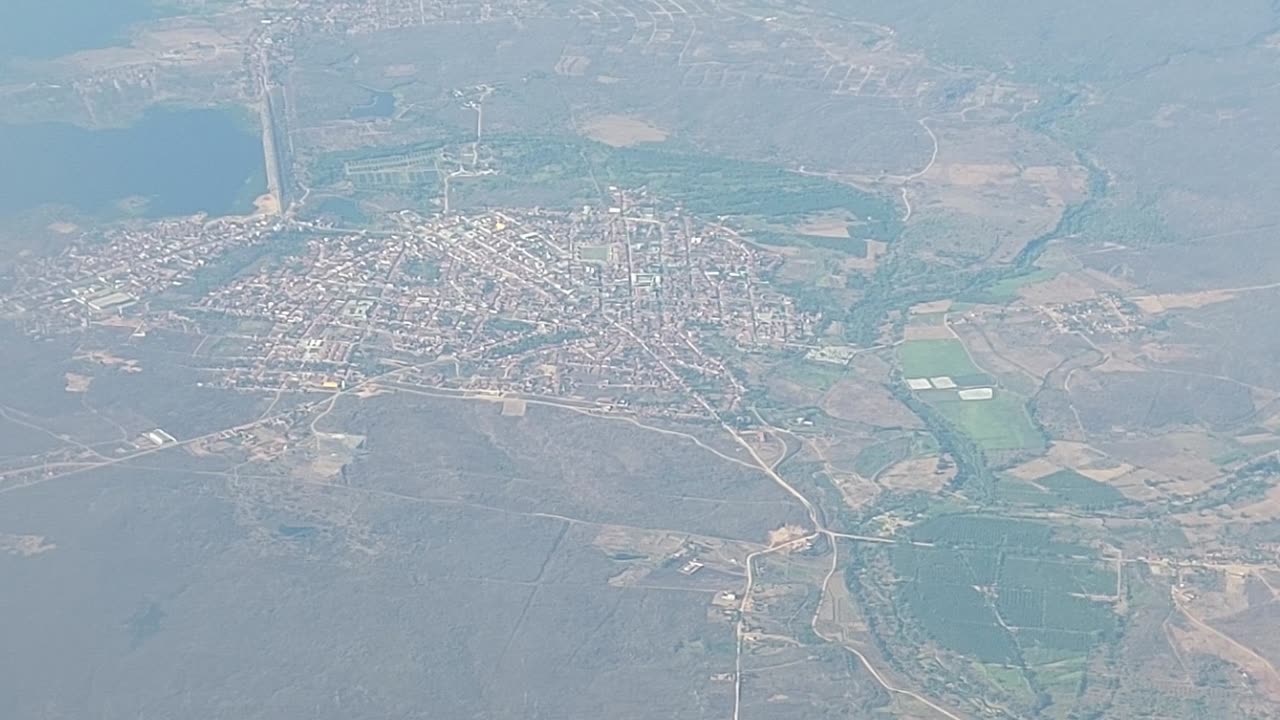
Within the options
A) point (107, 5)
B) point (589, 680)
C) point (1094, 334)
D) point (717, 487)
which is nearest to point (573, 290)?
point (717, 487)

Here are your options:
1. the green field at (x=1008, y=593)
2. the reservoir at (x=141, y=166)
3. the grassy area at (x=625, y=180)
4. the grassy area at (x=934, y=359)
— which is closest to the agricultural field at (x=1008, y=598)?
the green field at (x=1008, y=593)

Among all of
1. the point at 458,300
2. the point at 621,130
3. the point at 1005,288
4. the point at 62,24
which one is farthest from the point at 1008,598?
the point at 62,24

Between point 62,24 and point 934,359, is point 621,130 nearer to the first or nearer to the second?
point 934,359

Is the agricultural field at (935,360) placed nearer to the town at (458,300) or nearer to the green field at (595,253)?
the town at (458,300)

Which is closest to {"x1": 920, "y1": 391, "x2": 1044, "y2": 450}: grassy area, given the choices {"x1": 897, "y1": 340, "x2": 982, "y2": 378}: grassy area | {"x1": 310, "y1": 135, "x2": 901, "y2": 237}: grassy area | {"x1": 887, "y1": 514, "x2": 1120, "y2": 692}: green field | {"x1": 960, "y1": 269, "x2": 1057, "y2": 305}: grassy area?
{"x1": 897, "y1": 340, "x2": 982, "y2": 378}: grassy area

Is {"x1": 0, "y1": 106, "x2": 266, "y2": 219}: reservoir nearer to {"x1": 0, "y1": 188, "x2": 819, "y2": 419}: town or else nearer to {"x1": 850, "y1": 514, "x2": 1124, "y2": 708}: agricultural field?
{"x1": 0, "y1": 188, "x2": 819, "y2": 419}: town

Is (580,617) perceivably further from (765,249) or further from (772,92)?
(772,92)
